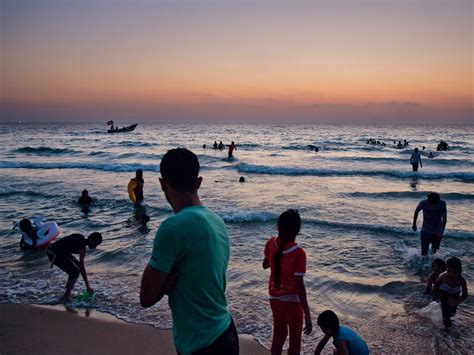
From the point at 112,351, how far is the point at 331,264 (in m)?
5.61

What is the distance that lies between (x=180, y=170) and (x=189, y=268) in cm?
52

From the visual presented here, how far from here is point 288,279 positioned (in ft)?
13.1

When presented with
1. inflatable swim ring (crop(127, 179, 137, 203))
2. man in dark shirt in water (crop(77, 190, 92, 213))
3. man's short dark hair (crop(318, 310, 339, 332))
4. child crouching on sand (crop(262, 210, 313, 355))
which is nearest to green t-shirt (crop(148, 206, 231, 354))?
child crouching on sand (crop(262, 210, 313, 355))

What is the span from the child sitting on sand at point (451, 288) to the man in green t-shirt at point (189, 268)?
16.6 ft

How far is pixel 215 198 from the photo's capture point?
719 inches

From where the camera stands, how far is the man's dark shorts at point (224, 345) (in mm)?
2117

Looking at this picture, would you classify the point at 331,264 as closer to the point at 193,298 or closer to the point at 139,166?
the point at 193,298

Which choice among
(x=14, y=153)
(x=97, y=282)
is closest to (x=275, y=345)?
(x=97, y=282)

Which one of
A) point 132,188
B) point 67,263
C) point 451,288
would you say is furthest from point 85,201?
point 451,288

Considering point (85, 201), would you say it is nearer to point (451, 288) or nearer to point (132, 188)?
point (132, 188)

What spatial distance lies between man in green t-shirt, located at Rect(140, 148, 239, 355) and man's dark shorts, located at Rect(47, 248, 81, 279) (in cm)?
541

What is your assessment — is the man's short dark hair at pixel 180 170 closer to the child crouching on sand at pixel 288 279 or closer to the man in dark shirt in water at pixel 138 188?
the child crouching on sand at pixel 288 279

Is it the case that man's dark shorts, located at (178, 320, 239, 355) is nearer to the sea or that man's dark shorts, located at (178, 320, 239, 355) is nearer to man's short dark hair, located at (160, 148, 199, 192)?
man's short dark hair, located at (160, 148, 199, 192)

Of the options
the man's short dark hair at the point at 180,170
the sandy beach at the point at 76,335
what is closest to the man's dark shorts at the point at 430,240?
the sandy beach at the point at 76,335
